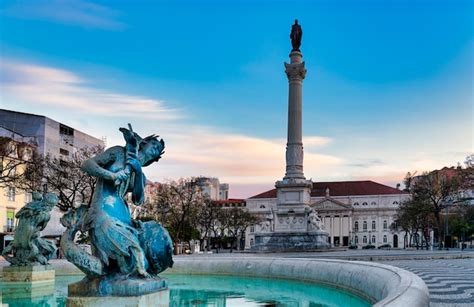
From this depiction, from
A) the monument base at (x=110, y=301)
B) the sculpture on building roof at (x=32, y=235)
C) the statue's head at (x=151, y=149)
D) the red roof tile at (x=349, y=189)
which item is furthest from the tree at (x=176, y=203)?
the red roof tile at (x=349, y=189)

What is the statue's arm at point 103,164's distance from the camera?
7.35 m

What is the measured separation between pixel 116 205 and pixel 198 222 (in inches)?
2516

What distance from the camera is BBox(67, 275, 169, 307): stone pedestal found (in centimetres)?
690

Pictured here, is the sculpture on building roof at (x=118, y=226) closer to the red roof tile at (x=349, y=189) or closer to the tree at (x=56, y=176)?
the tree at (x=56, y=176)

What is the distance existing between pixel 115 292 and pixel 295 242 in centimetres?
3472

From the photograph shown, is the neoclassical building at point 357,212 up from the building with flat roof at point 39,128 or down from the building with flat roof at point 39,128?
down

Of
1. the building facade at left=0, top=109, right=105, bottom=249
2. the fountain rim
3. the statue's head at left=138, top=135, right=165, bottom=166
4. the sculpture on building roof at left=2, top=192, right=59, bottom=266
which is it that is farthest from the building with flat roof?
the statue's head at left=138, top=135, right=165, bottom=166

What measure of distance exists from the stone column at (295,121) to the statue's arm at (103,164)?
123 feet

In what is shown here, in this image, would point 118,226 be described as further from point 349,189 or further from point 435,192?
point 349,189

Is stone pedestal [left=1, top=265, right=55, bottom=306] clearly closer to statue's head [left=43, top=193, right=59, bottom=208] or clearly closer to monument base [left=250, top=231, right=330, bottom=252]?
statue's head [left=43, top=193, right=59, bottom=208]

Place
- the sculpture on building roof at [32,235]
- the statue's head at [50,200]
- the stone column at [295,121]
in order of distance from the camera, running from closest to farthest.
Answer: the sculpture on building roof at [32,235], the statue's head at [50,200], the stone column at [295,121]

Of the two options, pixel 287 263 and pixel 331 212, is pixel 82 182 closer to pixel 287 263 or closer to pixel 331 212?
pixel 287 263

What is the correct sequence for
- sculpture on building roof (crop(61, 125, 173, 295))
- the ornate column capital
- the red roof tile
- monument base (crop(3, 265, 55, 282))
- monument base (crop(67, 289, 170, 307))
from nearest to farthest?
monument base (crop(67, 289, 170, 307)) < sculpture on building roof (crop(61, 125, 173, 295)) < monument base (crop(3, 265, 55, 282)) < the ornate column capital < the red roof tile

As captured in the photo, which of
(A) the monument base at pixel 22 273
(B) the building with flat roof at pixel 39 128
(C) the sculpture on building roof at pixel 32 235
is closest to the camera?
(A) the monument base at pixel 22 273
